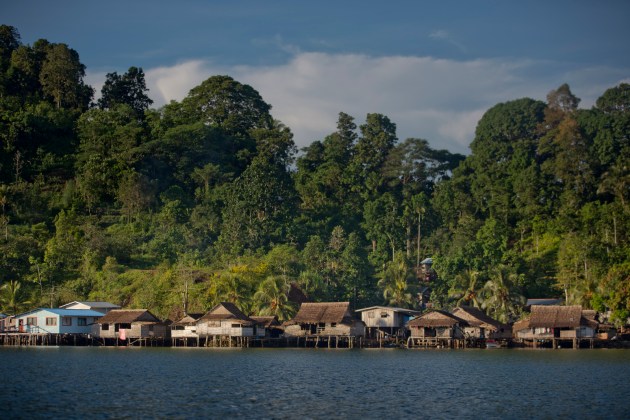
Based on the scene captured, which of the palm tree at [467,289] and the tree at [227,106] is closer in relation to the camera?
the palm tree at [467,289]

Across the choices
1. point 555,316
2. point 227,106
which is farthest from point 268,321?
point 227,106

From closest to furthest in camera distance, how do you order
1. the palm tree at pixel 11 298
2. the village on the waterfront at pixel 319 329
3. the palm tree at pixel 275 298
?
the village on the waterfront at pixel 319 329
the palm tree at pixel 275 298
the palm tree at pixel 11 298

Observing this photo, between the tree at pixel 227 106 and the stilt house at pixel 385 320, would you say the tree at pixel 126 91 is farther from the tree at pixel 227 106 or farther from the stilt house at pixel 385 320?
the stilt house at pixel 385 320

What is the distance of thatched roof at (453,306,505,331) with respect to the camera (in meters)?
65.1

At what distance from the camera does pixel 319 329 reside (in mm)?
65688

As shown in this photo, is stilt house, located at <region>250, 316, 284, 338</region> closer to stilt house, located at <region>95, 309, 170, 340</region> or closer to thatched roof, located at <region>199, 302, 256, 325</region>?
thatched roof, located at <region>199, 302, 256, 325</region>

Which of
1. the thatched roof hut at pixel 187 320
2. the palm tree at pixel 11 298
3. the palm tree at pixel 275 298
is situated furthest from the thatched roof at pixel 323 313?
the palm tree at pixel 11 298

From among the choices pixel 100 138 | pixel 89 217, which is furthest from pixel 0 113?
pixel 89 217

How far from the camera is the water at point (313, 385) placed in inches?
1161

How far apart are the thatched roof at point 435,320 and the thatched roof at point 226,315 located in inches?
502

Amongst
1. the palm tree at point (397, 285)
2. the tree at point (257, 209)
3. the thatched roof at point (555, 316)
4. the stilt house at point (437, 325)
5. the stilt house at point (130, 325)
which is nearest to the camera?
the thatched roof at point (555, 316)

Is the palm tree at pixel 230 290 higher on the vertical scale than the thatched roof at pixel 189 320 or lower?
higher

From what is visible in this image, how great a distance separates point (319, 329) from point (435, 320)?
907 cm

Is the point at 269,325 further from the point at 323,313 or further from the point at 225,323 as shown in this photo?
the point at 323,313
